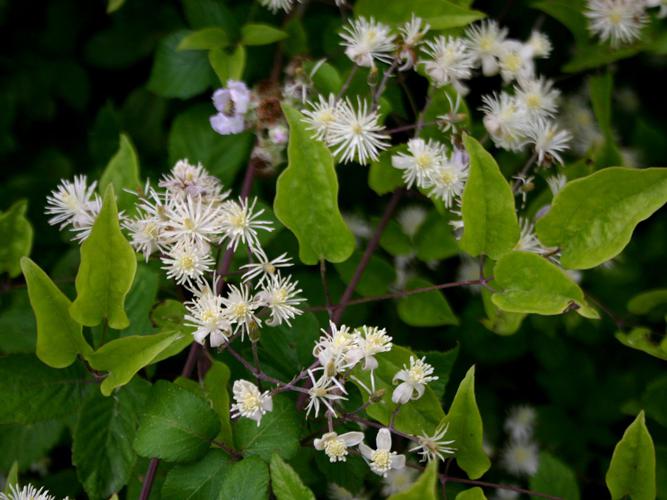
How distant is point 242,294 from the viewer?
2.95ft

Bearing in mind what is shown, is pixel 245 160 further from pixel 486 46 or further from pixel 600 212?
pixel 600 212

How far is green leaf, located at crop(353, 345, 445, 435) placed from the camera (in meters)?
0.90

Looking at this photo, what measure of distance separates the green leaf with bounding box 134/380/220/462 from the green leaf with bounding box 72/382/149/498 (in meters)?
0.07

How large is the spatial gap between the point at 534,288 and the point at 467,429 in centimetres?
19

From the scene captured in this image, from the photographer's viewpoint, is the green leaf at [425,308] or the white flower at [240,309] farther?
the green leaf at [425,308]

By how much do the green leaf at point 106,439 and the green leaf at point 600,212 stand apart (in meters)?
0.57

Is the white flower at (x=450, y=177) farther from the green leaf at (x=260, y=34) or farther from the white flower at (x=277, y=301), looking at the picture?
the green leaf at (x=260, y=34)

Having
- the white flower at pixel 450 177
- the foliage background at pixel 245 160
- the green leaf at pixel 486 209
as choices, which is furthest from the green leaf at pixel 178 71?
the green leaf at pixel 486 209

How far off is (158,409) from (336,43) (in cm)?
73

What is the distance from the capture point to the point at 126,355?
2.87ft

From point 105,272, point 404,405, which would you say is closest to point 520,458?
point 404,405

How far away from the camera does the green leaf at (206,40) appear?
3.91ft

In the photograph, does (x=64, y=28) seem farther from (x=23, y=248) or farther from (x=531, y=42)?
(x=531, y=42)

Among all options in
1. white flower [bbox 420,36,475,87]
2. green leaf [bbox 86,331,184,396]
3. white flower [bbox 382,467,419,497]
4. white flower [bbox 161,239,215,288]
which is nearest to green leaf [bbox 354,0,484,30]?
white flower [bbox 420,36,475,87]
